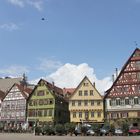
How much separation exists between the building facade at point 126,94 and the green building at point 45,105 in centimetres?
1502

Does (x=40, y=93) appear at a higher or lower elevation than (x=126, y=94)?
higher

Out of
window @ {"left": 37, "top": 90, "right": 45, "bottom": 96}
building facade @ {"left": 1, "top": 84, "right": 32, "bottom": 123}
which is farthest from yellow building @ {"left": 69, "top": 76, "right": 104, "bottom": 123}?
building facade @ {"left": 1, "top": 84, "right": 32, "bottom": 123}

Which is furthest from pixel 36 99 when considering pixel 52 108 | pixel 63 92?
pixel 63 92

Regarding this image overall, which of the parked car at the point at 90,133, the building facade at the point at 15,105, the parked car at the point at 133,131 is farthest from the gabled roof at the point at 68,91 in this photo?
the parked car at the point at 90,133

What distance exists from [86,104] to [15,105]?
22158 millimetres

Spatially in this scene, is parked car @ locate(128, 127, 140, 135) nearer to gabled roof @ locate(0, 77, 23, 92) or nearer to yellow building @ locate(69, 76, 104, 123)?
yellow building @ locate(69, 76, 104, 123)

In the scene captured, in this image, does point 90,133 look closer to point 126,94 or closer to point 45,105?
point 126,94

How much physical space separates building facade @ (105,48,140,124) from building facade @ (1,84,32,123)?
25.1 m

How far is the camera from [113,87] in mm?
80312

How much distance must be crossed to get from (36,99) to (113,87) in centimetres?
2267

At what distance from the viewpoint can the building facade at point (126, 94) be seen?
253 ft

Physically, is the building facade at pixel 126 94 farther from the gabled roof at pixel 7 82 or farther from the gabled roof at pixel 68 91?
the gabled roof at pixel 7 82

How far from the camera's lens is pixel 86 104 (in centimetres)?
8381

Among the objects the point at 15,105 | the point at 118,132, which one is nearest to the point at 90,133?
the point at 118,132
